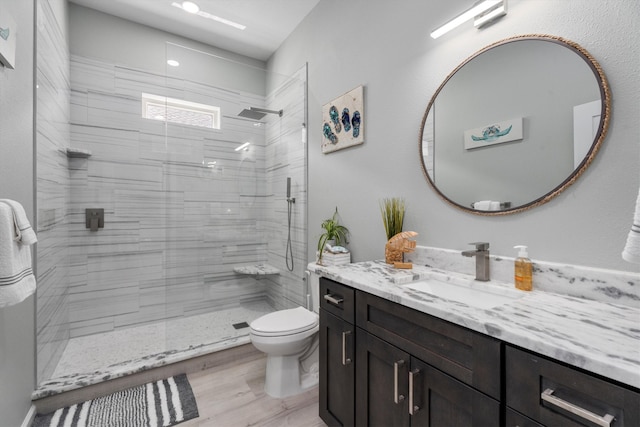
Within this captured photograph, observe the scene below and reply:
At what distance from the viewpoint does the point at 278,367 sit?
6.11 feet

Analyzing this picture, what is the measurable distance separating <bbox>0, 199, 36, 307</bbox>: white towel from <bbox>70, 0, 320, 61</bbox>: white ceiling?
227 cm

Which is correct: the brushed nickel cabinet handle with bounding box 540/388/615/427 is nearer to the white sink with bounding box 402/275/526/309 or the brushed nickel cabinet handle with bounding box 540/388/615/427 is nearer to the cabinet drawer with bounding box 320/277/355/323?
the white sink with bounding box 402/275/526/309

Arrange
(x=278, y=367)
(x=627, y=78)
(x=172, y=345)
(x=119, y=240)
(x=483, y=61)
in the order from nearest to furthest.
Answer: (x=627, y=78), (x=483, y=61), (x=278, y=367), (x=172, y=345), (x=119, y=240)

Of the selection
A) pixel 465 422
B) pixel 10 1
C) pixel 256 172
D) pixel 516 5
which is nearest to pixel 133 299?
pixel 256 172

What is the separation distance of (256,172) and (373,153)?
127cm

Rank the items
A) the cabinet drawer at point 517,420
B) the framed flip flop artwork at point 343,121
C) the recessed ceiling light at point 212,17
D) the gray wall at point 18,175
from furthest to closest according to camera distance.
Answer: the recessed ceiling light at point 212,17 → the framed flip flop artwork at point 343,121 → the gray wall at point 18,175 → the cabinet drawer at point 517,420

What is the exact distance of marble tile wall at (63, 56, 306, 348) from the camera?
8.32 ft

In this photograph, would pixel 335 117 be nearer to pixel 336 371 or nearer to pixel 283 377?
pixel 336 371

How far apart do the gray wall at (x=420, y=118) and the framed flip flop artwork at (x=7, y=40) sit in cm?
179

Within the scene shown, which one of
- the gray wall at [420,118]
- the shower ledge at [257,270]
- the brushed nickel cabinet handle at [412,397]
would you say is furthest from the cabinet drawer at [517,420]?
the shower ledge at [257,270]

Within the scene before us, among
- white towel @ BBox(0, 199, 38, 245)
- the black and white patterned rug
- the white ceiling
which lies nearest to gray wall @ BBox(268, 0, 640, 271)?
the white ceiling

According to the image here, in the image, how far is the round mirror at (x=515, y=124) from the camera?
1.05 meters

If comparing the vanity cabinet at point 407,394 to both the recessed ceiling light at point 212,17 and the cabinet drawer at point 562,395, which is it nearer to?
the cabinet drawer at point 562,395

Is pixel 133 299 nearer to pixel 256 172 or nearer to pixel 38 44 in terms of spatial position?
pixel 256 172
